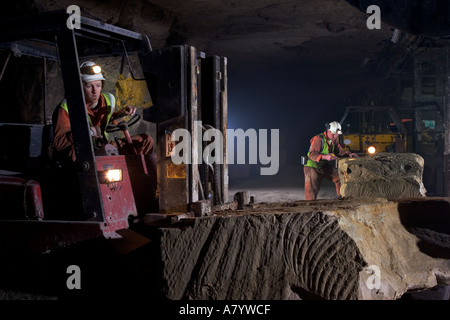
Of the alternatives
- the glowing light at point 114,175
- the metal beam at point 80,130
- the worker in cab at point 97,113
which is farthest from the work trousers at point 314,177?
the metal beam at point 80,130

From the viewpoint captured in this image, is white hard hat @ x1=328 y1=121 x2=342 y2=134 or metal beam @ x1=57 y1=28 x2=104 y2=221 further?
white hard hat @ x1=328 y1=121 x2=342 y2=134

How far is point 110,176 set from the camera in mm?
3205

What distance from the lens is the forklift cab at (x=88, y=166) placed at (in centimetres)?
307

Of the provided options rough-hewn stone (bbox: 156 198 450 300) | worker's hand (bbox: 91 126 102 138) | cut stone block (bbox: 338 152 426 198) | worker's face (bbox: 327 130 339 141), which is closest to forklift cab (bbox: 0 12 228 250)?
worker's hand (bbox: 91 126 102 138)

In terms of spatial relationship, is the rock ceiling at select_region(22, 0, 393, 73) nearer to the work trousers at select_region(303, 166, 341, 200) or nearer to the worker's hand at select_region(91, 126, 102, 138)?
the work trousers at select_region(303, 166, 341, 200)

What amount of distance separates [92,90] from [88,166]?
997mm

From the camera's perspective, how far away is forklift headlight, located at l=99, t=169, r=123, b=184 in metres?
3.14

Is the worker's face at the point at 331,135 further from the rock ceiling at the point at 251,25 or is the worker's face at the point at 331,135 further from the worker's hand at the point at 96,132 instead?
the worker's hand at the point at 96,132

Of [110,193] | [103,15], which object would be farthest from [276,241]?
[103,15]

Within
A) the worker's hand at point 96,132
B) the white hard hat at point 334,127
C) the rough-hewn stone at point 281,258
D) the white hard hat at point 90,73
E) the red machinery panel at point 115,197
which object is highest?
the white hard hat at point 90,73

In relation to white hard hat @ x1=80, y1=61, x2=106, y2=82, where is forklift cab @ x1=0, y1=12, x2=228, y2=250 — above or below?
below

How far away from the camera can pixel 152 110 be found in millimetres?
3264

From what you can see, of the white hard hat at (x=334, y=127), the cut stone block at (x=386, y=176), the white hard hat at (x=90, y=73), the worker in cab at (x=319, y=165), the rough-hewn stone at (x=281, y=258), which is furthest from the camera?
the white hard hat at (x=334, y=127)

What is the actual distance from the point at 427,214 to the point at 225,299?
6.81 feet
